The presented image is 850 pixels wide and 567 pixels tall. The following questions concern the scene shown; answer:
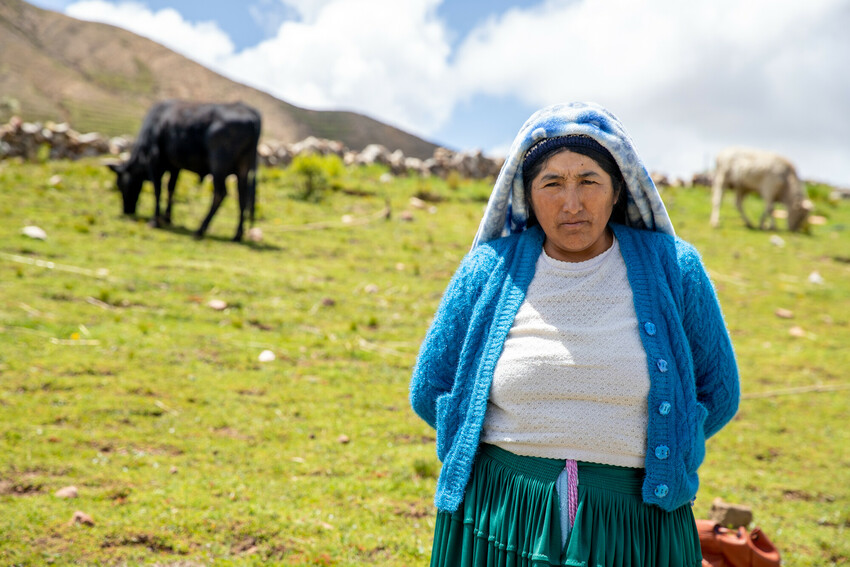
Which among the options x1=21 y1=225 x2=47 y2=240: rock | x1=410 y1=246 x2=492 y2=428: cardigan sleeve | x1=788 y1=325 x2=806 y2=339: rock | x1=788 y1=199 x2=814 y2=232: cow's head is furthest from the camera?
x1=788 y1=199 x2=814 y2=232: cow's head

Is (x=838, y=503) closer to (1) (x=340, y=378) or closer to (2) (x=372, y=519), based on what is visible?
(2) (x=372, y=519)

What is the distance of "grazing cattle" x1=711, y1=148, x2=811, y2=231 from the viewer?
621 inches

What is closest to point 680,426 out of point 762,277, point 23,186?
point 762,277

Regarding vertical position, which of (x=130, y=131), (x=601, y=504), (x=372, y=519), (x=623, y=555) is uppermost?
(x=130, y=131)

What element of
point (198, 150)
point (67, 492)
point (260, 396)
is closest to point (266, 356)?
point (260, 396)

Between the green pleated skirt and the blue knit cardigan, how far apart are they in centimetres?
7

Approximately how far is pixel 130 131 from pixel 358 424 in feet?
221

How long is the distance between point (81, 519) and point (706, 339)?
331cm

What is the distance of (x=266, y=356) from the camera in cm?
661

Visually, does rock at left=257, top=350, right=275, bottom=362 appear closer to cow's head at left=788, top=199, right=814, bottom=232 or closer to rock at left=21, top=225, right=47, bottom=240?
rock at left=21, top=225, right=47, bottom=240

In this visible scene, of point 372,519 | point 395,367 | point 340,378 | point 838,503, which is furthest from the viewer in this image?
point 395,367

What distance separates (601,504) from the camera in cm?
203

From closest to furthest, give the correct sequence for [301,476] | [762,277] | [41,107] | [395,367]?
[301,476], [395,367], [762,277], [41,107]

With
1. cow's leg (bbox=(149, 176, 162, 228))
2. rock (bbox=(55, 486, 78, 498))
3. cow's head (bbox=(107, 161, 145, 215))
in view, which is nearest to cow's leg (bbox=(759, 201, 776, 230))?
cow's leg (bbox=(149, 176, 162, 228))
